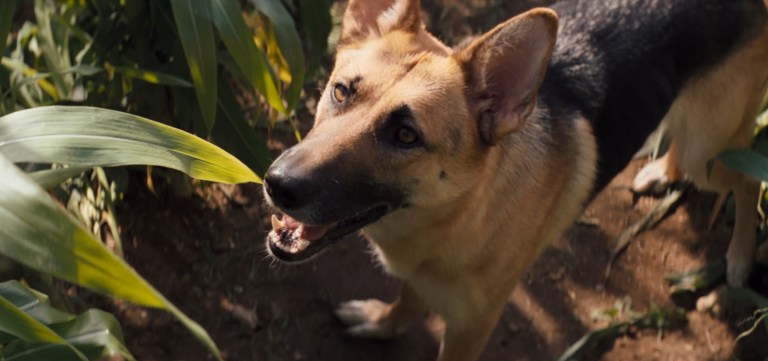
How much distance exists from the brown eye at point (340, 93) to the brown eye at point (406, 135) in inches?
8.8

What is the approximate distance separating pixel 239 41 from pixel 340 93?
45cm

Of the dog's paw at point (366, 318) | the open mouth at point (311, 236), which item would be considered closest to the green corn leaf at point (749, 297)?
the dog's paw at point (366, 318)

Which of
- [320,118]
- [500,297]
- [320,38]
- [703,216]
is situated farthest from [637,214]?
[320,118]

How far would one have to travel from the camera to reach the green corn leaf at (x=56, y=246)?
4.67ft

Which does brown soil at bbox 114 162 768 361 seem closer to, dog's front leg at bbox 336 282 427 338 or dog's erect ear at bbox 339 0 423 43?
dog's front leg at bbox 336 282 427 338

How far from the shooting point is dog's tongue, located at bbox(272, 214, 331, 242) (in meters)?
2.47

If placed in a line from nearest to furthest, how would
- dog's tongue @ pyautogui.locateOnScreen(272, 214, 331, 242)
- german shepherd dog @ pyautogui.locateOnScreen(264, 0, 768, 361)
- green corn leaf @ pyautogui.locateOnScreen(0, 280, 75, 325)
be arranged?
green corn leaf @ pyautogui.locateOnScreen(0, 280, 75, 325) < german shepherd dog @ pyautogui.locateOnScreen(264, 0, 768, 361) < dog's tongue @ pyautogui.locateOnScreen(272, 214, 331, 242)

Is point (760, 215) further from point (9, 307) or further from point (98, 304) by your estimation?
point (9, 307)

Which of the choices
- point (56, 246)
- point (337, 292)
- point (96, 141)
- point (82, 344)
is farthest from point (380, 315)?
point (56, 246)

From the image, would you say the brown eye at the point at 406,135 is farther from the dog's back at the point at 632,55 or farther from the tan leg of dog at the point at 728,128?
the tan leg of dog at the point at 728,128

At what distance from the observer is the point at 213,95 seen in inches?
107

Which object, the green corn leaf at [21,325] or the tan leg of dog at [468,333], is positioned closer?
the green corn leaf at [21,325]

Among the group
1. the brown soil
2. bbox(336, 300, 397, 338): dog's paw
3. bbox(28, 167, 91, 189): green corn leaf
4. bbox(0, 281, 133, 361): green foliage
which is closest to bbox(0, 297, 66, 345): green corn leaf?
bbox(0, 281, 133, 361): green foliage

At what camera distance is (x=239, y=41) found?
8.84 ft
